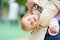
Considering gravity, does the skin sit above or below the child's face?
below

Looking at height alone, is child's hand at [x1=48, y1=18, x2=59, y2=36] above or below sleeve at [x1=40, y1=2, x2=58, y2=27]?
below

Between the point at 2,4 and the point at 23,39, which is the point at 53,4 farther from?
the point at 2,4

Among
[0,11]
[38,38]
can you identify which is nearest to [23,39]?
[38,38]

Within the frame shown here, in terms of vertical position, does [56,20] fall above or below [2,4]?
above

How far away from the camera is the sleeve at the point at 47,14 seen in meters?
1.42

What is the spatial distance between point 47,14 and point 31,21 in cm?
11

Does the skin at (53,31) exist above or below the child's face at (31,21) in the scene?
below

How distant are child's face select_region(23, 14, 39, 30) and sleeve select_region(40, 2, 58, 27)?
4 cm

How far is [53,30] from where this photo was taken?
139cm

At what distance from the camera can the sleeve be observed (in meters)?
1.42

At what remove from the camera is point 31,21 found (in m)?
1.39

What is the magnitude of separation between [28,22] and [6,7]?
9713 mm

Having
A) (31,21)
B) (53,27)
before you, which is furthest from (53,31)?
(31,21)

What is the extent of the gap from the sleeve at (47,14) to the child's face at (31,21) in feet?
0.13
